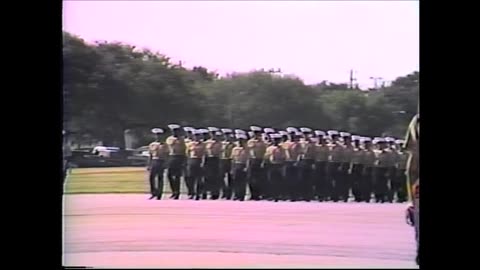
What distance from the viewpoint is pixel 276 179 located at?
3238 millimetres

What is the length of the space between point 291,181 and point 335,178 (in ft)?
0.62

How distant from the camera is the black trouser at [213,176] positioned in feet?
10.5

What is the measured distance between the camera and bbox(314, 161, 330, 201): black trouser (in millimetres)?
3230

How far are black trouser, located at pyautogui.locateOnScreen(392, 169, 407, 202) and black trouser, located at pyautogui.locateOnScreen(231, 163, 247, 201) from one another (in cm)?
63

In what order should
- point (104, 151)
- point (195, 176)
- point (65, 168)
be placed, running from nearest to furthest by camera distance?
point (65, 168) → point (104, 151) → point (195, 176)

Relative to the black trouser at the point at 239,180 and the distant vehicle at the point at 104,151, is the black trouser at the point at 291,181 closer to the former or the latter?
the black trouser at the point at 239,180

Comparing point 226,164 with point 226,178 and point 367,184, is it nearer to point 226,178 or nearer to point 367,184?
point 226,178

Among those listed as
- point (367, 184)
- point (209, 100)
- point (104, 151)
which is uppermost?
point (209, 100)

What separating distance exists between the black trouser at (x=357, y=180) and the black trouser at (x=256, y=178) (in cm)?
38

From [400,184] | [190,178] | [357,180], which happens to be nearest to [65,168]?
[190,178]

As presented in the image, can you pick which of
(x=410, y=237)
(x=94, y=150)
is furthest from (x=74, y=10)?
(x=410, y=237)

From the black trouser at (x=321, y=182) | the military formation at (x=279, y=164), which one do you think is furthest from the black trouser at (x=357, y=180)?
the black trouser at (x=321, y=182)
